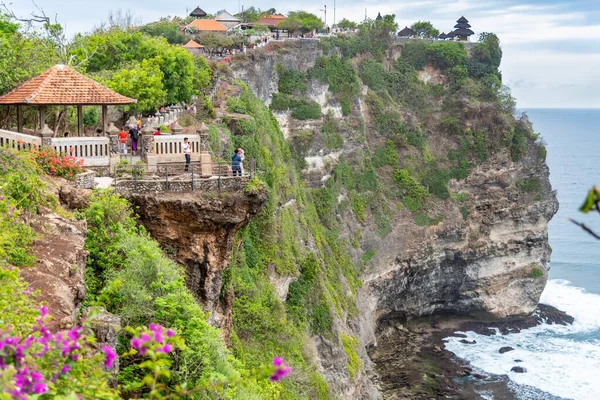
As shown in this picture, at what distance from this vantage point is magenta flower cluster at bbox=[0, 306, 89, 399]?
8.04 meters

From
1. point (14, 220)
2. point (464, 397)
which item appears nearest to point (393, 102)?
point (464, 397)

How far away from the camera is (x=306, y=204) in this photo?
5516 cm

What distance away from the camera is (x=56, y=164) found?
22719 millimetres

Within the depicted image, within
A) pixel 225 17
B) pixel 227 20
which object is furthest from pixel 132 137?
pixel 225 17

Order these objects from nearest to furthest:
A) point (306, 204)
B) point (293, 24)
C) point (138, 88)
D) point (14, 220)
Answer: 1. point (14, 220)
2. point (138, 88)
3. point (306, 204)
4. point (293, 24)

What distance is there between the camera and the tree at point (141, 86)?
118 feet

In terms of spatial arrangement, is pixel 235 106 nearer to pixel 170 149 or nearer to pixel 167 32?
pixel 170 149

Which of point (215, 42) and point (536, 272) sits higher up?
point (215, 42)

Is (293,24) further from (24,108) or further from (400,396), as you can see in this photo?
(24,108)

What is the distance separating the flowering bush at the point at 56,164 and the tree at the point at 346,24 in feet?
211

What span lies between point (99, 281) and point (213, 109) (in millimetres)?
26354

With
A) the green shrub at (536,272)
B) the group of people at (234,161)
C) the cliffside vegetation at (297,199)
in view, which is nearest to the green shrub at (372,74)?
the cliffside vegetation at (297,199)

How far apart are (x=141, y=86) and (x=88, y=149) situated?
43.6ft

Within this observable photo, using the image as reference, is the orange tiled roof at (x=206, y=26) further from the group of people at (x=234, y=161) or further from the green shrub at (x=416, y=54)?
the group of people at (x=234, y=161)
